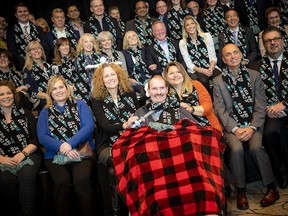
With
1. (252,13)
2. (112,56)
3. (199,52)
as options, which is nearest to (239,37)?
(199,52)

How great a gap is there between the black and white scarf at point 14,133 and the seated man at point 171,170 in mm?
1248

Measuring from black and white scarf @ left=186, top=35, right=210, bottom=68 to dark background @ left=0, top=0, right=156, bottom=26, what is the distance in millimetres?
2065

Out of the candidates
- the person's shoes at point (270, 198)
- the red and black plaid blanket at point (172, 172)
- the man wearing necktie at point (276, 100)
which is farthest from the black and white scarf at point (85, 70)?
the person's shoes at point (270, 198)

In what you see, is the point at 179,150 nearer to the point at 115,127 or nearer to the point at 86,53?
the point at 115,127

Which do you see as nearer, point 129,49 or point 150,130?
point 150,130

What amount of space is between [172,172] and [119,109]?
127 cm

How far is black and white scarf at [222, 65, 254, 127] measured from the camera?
142 inches

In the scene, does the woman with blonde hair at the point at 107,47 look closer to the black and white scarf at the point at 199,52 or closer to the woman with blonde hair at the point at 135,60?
the woman with blonde hair at the point at 135,60

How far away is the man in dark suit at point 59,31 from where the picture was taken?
551 centimetres

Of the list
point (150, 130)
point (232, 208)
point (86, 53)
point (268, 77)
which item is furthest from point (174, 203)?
point (86, 53)

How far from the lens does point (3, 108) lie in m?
3.65

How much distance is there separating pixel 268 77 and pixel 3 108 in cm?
277

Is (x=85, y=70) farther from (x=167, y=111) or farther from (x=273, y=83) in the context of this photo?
(x=273, y=83)

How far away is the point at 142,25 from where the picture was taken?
5.71 m
